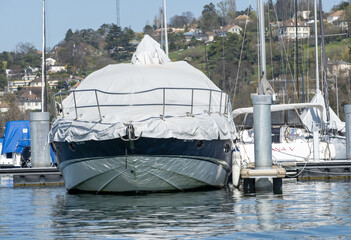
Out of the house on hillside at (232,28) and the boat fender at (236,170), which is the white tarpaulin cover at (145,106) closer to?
the boat fender at (236,170)

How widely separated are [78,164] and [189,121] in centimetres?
284

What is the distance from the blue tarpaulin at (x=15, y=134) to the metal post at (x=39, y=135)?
14.8 metres

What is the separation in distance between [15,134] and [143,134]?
76.0 ft

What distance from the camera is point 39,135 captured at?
2392cm

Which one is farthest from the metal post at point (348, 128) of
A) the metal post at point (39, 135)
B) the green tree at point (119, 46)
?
the green tree at point (119, 46)

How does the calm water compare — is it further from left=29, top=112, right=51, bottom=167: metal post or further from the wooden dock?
left=29, top=112, right=51, bottom=167: metal post

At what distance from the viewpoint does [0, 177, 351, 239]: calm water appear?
1258cm

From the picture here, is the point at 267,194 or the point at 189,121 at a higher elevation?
the point at 189,121

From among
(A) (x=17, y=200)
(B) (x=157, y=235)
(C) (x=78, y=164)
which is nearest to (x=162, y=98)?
(C) (x=78, y=164)

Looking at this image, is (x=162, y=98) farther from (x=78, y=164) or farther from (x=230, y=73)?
(x=230, y=73)

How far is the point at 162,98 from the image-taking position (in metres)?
19.5

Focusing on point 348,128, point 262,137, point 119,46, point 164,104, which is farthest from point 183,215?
point 119,46

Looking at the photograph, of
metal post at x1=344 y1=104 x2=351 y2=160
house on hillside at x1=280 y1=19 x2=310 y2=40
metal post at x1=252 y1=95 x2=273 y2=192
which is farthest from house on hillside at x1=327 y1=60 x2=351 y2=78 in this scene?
metal post at x1=252 y1=95 x2=273 y2=192

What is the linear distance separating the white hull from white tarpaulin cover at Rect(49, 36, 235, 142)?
0.64 meters
